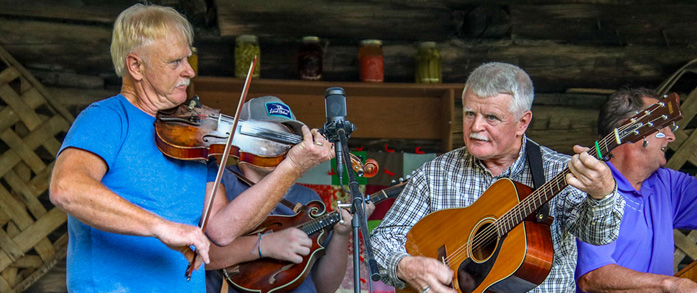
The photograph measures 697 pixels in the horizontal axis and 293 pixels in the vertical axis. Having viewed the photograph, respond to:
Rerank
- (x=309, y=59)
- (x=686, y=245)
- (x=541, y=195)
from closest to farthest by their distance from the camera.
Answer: (x=541, y=195), (x=309, y=59), (x=686, y=245)

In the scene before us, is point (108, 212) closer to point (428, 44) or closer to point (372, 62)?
point (372, 62)

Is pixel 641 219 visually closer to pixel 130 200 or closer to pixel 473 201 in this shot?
pixel 473 201

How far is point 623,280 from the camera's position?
2715mm

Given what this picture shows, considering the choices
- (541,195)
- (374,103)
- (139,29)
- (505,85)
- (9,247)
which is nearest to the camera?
(139,29)

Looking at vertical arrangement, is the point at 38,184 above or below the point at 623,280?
above

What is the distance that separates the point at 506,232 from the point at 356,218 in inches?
24.9

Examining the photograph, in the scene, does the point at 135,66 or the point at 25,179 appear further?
the point at 25,179

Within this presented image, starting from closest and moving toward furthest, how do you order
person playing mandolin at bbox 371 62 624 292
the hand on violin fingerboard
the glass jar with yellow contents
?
the hand on violin fingerboard
person playing mandolin at bbox 371 62 624 292
the glass jar with yellow contents

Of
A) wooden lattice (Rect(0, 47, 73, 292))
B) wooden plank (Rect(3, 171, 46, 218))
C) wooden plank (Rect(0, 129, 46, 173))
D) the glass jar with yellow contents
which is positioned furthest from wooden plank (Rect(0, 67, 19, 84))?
the glass jar with yellow contents

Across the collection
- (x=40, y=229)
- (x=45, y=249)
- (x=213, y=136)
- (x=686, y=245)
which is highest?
(x=213, y=136)

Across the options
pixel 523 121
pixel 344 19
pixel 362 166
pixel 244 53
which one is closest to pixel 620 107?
pixel 523 121

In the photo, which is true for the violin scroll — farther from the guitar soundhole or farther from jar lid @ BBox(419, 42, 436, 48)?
jar lid @ BBox(419, 42, 436, 48)

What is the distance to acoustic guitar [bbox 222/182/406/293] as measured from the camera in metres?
2.91

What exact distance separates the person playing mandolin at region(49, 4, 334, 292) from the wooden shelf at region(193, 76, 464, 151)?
1.62 metres
